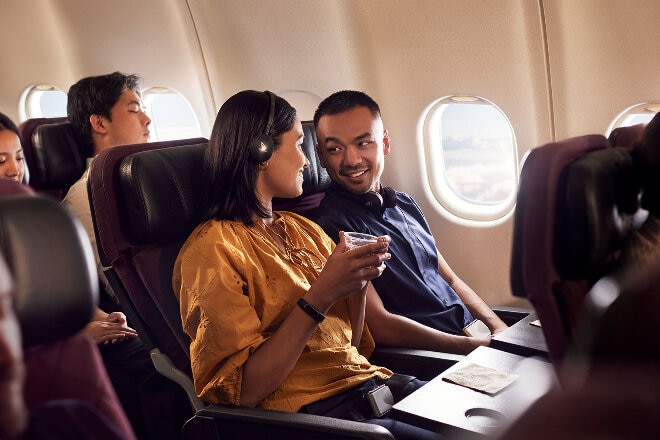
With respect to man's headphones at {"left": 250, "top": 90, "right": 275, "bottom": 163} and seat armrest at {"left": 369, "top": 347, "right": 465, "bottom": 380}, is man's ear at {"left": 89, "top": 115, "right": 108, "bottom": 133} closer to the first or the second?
man's headphones at {"left": 250, "top": 90, "right": 275, "bottom": 163}

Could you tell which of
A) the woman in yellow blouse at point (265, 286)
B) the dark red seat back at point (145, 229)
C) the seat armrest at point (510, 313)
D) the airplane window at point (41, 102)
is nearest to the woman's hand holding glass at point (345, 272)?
the woman in yellow blouse at point (265, 286)

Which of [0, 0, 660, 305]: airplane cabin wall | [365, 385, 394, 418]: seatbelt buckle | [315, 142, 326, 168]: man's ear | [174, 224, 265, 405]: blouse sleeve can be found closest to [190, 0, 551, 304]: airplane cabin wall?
[0, 0, 660, 305]: airplane cabin wall

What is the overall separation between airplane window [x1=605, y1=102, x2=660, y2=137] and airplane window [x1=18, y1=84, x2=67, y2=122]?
17.1 ft

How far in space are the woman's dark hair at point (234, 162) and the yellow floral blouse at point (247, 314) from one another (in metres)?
0.06

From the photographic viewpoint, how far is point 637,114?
2832 mm

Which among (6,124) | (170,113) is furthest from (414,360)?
(170,113)

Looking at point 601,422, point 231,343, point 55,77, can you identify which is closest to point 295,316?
point 231,343

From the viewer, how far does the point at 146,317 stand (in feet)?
7.18

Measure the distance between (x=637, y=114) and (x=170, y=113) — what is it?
390 cm

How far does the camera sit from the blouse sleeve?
1.89 m

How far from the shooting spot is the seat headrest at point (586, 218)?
1.30 metres

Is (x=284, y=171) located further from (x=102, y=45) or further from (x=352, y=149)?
(x=102, y=45)

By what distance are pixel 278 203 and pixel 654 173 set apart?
167 centimetres

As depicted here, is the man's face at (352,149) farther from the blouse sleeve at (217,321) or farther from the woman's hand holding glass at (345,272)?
the blouse sleeve at (217,321)
